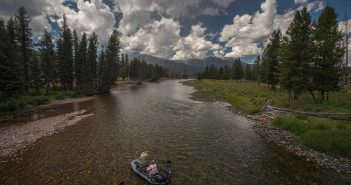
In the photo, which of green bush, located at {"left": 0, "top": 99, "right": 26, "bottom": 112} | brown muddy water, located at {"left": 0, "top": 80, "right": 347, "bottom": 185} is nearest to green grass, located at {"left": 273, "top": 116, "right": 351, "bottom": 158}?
brown muddy water, located at {"left": 0, "top": 80, "right": 347, "bottom": 185}

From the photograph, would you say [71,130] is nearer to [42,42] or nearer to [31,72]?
[31,72]

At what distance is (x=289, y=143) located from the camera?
60.1ft

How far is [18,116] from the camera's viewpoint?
1192 inches

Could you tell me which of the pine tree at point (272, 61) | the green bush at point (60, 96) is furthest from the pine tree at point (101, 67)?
the pine tree at point (272, 61)

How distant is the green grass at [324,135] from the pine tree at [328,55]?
561 inches

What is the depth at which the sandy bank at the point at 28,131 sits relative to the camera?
709 inches

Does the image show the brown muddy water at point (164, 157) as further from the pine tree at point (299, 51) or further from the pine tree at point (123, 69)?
the pine tree at point (123, 69)

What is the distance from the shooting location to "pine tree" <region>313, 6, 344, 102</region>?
1217 inches

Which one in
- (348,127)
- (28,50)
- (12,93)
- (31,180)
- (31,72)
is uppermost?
(28,50)

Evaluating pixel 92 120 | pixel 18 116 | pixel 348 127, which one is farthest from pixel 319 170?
pixel 18 116

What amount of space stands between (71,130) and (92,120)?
197 inches

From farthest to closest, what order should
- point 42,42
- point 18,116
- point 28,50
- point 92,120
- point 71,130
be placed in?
point 42,42
point 28,50
point 18,116
point 92,120
point 71,130

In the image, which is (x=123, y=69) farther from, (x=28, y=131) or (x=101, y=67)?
(x=28, y=131)

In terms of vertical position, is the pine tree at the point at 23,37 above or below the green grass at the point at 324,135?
above
